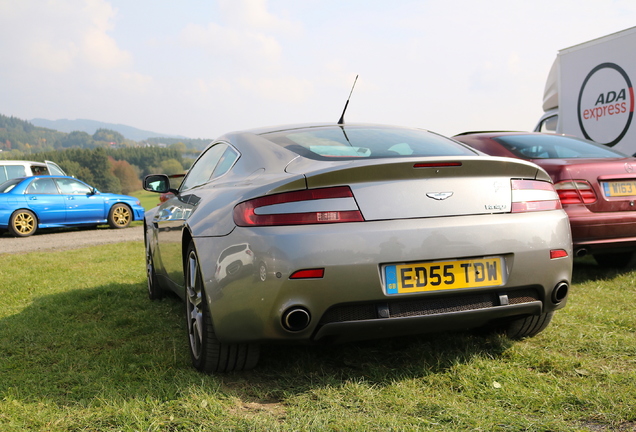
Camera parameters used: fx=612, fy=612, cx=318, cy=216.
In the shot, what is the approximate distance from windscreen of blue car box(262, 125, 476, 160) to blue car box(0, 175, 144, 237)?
41.0ft

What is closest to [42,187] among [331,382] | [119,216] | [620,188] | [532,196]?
[119,216]

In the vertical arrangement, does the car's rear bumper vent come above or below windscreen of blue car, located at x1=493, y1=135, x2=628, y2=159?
below

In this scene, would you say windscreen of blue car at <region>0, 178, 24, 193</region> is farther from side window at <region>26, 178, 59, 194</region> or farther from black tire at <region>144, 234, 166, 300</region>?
black tire at <region>144, 234, 166, 300</region>

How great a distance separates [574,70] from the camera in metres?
9.95

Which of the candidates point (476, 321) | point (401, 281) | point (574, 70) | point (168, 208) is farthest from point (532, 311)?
point (574, 70)

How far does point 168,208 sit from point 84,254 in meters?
6.08

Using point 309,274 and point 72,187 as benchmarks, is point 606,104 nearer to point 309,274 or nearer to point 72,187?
point 309,274

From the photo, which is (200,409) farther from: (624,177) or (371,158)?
(624,177)

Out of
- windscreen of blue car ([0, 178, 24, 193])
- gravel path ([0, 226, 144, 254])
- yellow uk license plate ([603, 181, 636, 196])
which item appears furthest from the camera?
windscreen of blue car ([0, 178, 24, 193])

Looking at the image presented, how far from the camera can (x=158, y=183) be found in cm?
516

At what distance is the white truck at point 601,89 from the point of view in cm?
899

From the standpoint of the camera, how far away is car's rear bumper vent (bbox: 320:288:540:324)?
2.84 metres

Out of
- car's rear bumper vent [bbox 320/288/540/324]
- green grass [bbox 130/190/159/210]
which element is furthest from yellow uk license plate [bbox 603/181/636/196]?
green grass [bbox 130/190/159/210]

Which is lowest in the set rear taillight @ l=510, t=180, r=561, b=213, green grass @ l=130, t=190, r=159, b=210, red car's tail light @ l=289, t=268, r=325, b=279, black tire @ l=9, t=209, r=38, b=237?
green grass @ l=130, t=190, r=159, b=210
